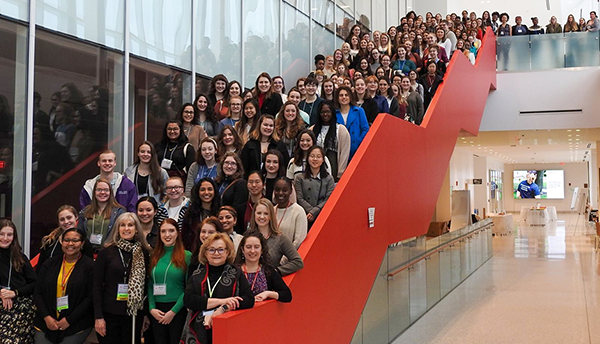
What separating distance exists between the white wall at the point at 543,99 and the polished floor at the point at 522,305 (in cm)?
360

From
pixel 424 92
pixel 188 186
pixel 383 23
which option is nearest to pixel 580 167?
pixel 383 23

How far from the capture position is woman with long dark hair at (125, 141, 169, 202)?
5.83 meters

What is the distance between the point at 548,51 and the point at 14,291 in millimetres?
15687

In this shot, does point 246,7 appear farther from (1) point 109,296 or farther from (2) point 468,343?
(1) point 109,296

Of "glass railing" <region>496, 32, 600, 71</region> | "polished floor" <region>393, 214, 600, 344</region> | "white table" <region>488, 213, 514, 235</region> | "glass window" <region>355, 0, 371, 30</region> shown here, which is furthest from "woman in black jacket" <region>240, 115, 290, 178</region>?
"white table" <region>488, 213, 514, 235</region>

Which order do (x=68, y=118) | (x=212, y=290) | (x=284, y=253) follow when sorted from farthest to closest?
(x=68, y=118) < (x=284, y=253) < (x=212, y=290)

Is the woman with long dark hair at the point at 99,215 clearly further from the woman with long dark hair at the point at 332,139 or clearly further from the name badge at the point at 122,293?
the woman with long dark hair at the point at 332,139

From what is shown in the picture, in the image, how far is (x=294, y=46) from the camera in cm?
1295

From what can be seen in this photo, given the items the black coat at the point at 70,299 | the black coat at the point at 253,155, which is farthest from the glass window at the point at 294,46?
the black coat at the point at 70,299

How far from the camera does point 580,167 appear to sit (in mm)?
44719

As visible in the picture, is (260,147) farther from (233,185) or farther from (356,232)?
(356,232)


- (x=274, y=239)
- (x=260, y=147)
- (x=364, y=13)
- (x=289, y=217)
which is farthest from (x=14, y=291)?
(x=364, y=13)

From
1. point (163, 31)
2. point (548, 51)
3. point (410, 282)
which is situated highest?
point (548, 51)

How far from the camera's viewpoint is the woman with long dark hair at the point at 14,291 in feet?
14.6
